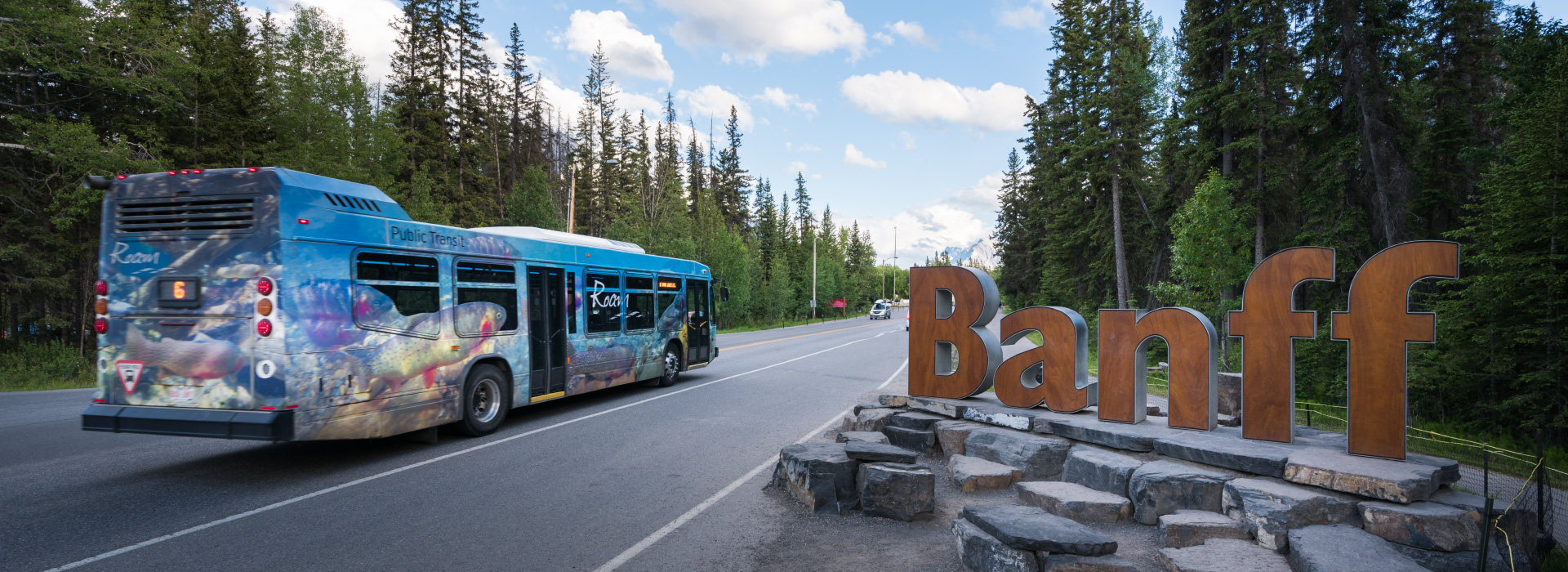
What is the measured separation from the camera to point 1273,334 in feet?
19.2

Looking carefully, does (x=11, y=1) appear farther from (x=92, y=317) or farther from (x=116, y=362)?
(x=116, y=362)

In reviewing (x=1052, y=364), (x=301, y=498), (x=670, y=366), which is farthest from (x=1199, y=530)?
(x=670, y=366)

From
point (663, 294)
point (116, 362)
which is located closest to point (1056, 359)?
point (663, 294)

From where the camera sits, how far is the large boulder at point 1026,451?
6438 mm

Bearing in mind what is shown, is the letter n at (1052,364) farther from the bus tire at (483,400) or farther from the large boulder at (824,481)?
the bus tire at (483,400)

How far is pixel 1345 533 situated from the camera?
13.6ft

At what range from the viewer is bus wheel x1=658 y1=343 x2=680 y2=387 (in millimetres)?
13305

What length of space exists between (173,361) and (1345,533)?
32.8 ft

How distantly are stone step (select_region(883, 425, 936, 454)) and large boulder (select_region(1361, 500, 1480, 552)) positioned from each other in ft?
12.9

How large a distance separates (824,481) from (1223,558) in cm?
284

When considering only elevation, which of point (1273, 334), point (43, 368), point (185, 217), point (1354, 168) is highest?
point (1354, 168)

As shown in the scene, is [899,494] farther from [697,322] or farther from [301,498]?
[697,322]

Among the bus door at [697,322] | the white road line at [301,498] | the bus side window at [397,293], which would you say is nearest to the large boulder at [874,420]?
the white road line at [301,498]

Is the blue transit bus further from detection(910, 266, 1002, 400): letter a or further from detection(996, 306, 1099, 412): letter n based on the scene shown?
detection(996, 306, 1099, 412): letter n
